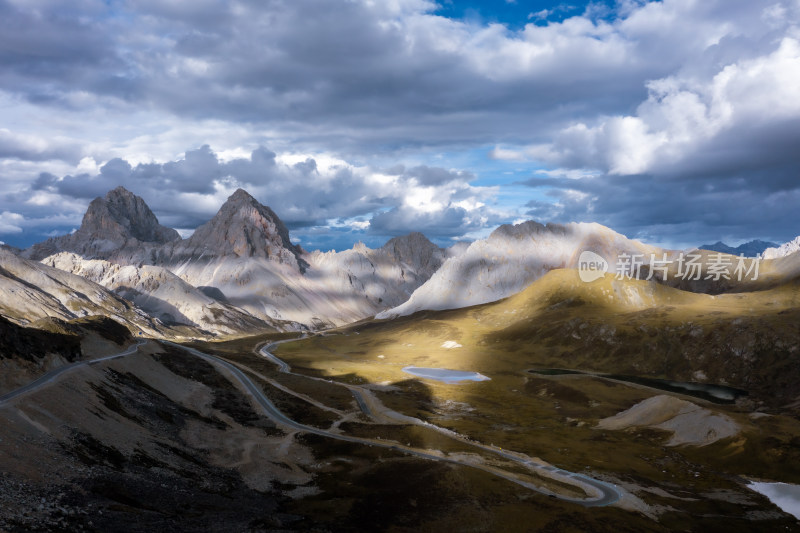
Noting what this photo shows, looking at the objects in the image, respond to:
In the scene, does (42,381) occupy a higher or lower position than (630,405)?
higher

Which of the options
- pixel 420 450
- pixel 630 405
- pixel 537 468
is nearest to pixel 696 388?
pixel 630 405

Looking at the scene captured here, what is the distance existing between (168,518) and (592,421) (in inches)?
4189

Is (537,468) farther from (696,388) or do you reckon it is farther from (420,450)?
(696,388)

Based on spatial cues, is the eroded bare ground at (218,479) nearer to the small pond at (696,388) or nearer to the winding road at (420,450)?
the winding road at (420,450)

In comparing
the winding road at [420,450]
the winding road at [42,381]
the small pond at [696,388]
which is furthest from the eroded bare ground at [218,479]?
the small pond at [696,388]

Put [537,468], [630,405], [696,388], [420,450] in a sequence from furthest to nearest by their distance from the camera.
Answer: [696,388] < [630,405] < [420,450] < [537,468]

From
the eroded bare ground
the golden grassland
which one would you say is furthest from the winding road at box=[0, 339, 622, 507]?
the golden grassland

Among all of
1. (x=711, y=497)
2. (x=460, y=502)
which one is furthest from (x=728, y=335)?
(x=460, y=502)

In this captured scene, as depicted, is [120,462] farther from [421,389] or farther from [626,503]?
[421,389]

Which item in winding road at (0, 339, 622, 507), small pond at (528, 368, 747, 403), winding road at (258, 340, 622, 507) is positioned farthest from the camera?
small pond at (528, 368, 747, 403)

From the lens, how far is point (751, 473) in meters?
85.5

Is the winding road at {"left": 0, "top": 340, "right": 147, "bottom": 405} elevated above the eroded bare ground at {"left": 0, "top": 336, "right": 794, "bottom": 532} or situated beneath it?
elevated above

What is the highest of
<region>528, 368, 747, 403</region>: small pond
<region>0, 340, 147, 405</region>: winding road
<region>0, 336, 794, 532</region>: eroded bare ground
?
<region>0, 340, 147, 405</region>: winding road

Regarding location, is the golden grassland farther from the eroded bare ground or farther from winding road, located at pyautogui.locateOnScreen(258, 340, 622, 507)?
the eroded bare ground
